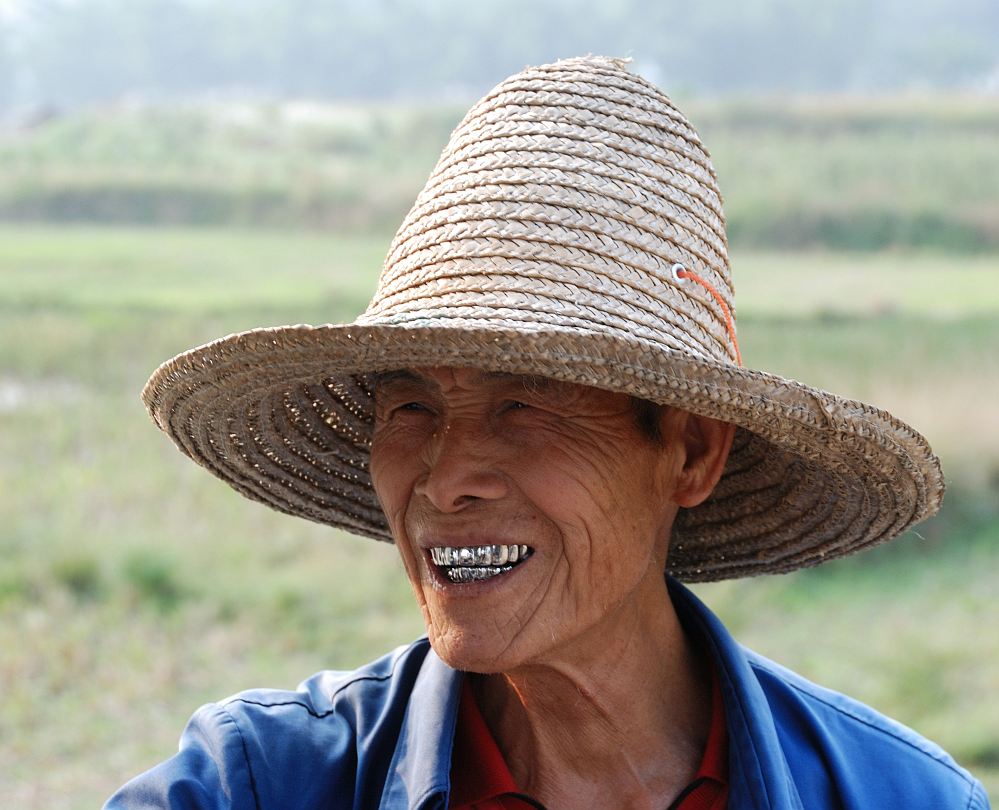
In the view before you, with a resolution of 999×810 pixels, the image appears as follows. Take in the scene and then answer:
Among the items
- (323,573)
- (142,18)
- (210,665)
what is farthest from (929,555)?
(142,18)

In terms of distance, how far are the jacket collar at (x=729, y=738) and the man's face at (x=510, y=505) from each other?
0.17 m

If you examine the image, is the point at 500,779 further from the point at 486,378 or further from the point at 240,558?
the point at 240,558

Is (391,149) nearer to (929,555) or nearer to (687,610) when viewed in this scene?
(929,555)

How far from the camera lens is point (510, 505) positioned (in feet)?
6.38

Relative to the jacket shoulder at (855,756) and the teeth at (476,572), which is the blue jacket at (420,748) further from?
the teeth at (476,572)

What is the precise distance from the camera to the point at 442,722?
6.77ft

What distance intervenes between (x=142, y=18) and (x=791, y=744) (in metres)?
23.3

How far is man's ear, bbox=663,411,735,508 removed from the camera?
2184mm

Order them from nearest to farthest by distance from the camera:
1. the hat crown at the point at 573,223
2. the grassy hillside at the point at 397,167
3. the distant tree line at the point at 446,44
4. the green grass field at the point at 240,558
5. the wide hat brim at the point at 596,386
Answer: the wide hat brim at the point at 596,386
the hat crown at the point at 573,223
the green grass field at the point at 240,558
the grassy hillside at the point at 397,167
the distant tree line at the point at 446,44

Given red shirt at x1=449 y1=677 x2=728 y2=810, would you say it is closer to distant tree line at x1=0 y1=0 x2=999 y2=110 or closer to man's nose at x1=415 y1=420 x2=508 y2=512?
man's nose at x1=415 y1=420 x2=508 y2=512

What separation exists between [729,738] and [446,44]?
22.0 meters

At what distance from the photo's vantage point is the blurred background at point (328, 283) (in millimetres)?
5719

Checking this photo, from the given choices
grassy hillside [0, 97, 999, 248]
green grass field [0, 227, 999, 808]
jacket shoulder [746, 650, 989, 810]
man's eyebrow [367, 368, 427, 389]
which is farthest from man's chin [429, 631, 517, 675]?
grassy hillside [0, 97, 999, 248]

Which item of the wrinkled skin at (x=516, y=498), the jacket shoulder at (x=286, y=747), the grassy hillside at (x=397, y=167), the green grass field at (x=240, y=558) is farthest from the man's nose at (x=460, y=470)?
the grassy hillside at (x=397, y=167)
